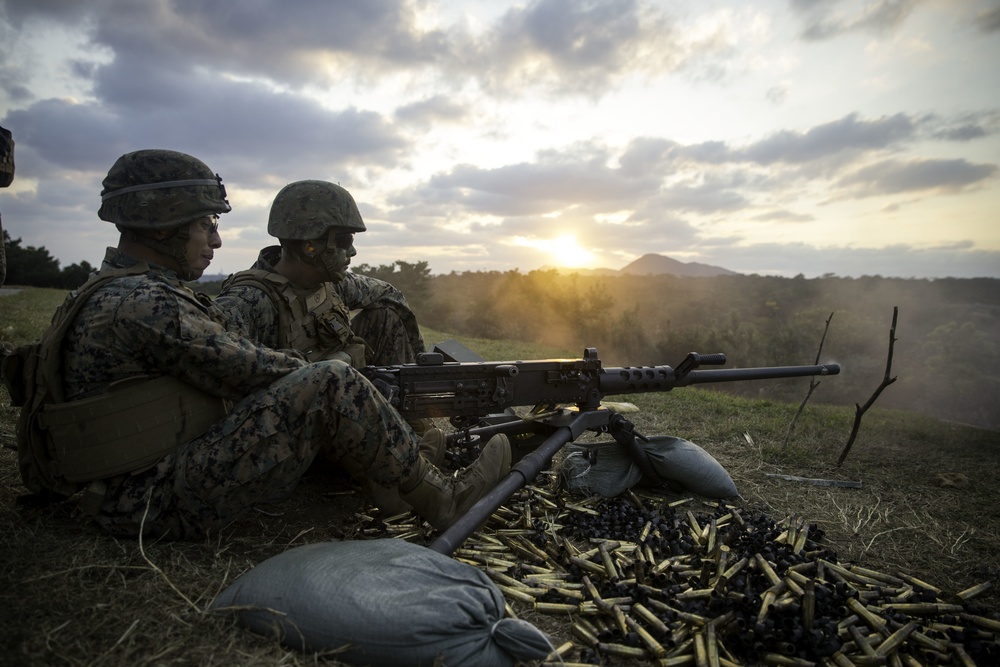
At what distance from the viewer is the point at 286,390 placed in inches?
139

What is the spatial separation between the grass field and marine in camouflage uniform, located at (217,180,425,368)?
123cm

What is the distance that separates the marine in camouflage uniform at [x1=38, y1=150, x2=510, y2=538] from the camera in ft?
10.7

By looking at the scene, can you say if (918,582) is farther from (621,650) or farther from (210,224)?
(210,224)

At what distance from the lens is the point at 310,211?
5305 millimetres

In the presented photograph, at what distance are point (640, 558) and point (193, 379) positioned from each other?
3.12 m

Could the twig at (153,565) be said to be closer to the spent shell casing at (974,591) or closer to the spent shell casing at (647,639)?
the spent shell casing at (647,639)

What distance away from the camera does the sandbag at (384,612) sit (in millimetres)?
2564

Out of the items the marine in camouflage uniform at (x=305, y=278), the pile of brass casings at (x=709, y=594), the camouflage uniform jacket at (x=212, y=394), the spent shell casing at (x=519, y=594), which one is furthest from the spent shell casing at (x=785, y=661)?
the marine in camouflage uniform at (x=305, y=278)

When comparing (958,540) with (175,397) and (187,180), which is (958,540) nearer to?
(175,397)

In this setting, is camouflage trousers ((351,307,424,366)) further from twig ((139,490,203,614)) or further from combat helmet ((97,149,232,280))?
twig ((139,490,203,614))

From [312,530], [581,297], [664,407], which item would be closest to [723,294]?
[581,297]

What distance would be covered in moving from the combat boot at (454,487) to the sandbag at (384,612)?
1088 millimetres

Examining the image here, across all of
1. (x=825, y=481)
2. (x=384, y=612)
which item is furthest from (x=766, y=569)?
(x=825, y=481)

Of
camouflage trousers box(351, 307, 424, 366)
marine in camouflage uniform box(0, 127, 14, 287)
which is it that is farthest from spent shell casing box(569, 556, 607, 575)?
marine in camouflage uniform box(0, 127, 14, 287)
